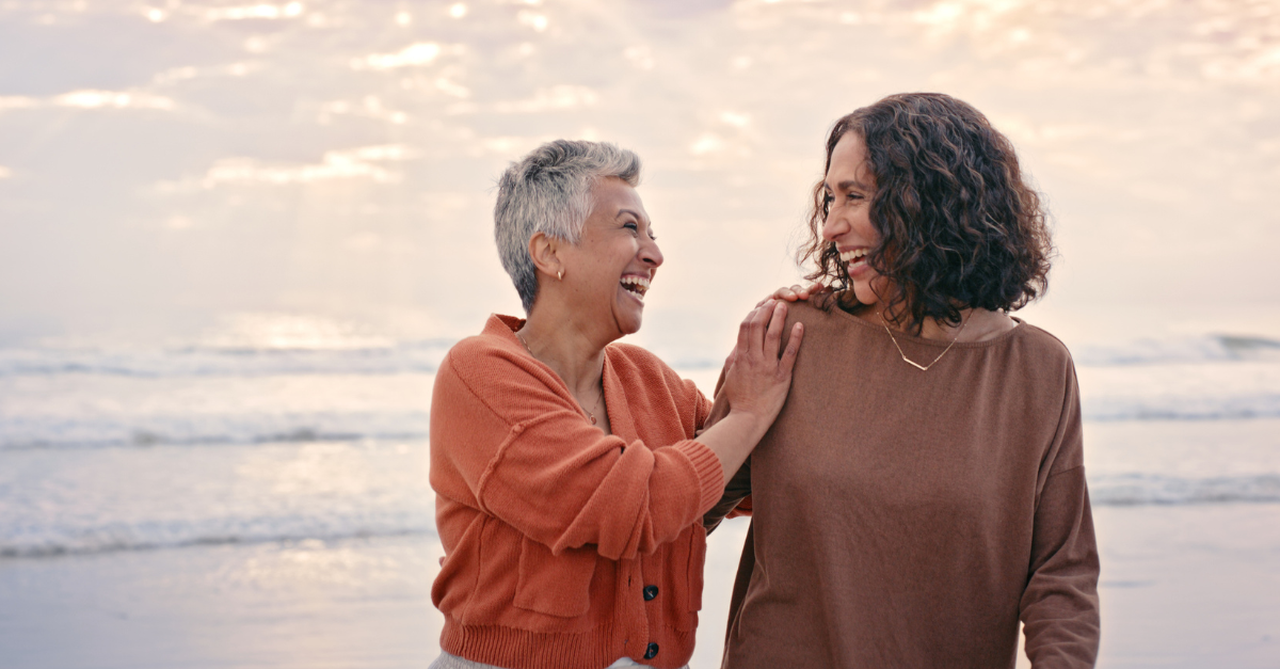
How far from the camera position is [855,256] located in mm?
1774

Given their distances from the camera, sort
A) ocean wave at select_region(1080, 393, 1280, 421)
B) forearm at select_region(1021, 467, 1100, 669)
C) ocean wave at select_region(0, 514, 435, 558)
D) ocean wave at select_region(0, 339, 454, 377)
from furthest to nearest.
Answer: ocean wave at select_region(0, 339, 454, 377) < ocean wave at select_region(1080, 393, 1280, 421) < ocean wave at select_region(0, 514, 435, 558) < forearm at select_region(1021, 467, 1100, 669)

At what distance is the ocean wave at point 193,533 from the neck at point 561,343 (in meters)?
4.02

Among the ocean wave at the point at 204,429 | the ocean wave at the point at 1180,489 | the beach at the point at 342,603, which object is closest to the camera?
the beach at the point at 342,603

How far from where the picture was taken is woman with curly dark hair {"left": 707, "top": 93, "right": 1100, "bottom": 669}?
1690 millimetres

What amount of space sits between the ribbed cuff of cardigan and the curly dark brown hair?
1.55ft

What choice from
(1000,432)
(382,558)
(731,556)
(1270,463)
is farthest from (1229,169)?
(1000,432)

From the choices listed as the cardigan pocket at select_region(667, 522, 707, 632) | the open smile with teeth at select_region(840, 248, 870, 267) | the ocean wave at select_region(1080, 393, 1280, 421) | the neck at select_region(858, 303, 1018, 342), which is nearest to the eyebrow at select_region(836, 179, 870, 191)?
the open smile with teeth at select_region(840, 248, 870, 267)

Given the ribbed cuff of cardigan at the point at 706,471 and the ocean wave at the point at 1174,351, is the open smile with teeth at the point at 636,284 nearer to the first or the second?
the ribbed cuff of cardigan at the point at 706,471

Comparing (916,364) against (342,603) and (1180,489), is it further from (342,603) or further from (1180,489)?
(1180,489)

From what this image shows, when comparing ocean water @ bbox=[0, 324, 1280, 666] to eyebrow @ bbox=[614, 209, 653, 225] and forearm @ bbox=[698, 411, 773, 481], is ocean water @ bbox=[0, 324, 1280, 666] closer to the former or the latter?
forearm @ bbox=[698, 411, 773, 481]

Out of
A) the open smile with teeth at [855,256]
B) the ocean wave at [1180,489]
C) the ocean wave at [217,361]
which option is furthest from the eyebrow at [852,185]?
the ocean wave at [217,361]

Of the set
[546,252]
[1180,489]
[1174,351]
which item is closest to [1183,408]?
[1180,489]

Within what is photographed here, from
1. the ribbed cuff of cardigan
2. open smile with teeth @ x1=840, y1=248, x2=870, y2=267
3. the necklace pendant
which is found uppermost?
open smile with teeth @ x1=840, y1=248, x2=870, y2=267

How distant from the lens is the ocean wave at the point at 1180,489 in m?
6.38
